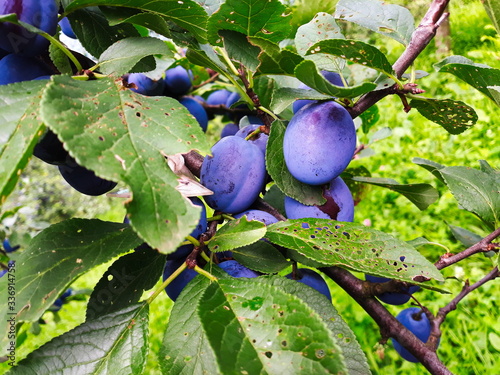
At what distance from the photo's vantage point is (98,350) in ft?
1.46

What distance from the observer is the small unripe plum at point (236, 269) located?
0.53 m

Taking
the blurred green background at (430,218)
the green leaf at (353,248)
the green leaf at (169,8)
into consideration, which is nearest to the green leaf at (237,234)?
the green leaf at (353,248)

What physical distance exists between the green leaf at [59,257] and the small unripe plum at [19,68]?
194 mm

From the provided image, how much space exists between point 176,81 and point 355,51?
2.38ft

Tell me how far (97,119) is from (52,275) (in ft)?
0.60

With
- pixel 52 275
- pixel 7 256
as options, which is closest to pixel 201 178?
pixel 52 275

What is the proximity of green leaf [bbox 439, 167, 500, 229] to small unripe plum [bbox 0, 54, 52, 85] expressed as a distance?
1.97 ft

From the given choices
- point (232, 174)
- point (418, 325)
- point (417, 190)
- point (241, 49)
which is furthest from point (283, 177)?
point (418, 325)

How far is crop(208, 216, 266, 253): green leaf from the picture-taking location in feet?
1.44

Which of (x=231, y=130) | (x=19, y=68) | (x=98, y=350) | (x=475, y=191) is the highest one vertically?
(x=19, y=68)

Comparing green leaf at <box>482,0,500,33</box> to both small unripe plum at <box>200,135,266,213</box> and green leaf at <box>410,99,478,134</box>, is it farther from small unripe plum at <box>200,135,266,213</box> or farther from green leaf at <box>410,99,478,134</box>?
small unripe plum at <box>200,135,266,213</box>

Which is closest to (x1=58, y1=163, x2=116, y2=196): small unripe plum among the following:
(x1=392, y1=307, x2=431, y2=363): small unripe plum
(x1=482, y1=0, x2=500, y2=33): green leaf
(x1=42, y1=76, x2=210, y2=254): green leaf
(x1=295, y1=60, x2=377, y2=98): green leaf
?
(x1=42, y1=76, x2=210, y2=254): green leaf

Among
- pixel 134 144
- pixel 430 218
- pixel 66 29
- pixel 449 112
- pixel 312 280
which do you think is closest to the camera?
pixel 134 144

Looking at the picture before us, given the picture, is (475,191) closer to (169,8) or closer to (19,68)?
(169,8)
